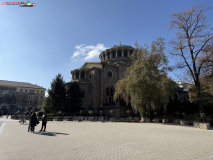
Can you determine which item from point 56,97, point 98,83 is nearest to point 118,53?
point 98,83

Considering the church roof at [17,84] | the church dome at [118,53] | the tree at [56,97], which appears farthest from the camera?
the church roof at [17,84]

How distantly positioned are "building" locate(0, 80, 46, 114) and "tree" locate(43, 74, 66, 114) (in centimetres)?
3740

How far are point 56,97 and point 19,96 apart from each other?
40.5m

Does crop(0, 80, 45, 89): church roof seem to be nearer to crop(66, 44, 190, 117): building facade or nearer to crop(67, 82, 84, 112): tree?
crop(66, 44, 190, 117): building facade

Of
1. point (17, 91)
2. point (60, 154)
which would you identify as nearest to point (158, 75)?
point (60, 154)

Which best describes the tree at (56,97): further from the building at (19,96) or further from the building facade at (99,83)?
the building at (19,96)

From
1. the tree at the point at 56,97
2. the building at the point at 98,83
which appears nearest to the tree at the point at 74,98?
the tree at the point at 56,97

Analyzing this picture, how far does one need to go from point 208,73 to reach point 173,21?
8.47 m

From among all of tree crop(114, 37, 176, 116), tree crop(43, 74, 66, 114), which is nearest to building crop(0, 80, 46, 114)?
tree crop(43, 74, 66, 114)

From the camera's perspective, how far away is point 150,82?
63.7 feet

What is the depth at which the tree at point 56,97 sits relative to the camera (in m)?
30.3

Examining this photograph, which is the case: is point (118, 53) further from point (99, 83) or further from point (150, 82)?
point (150, 82)

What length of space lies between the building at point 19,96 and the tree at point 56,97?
37.4 meters

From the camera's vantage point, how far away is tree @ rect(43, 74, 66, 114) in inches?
1192
